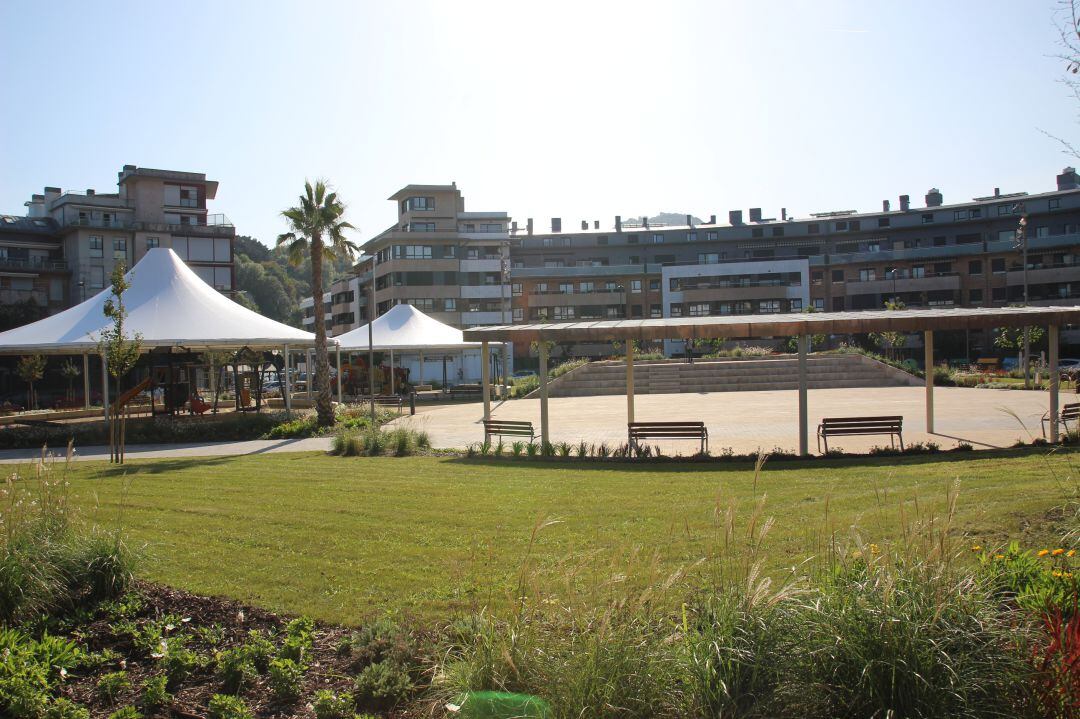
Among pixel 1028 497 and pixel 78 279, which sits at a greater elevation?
pixel 78 279

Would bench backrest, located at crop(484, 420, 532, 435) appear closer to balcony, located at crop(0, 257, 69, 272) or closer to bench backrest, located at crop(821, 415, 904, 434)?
bench backrest, located at crop(821, 415, 904, 434)

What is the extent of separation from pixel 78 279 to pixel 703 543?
62.8 m

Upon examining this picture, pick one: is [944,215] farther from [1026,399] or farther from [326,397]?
[326,397]

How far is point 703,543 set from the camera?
7.45 metres

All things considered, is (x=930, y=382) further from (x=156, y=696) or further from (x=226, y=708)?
(x=156, y=696)

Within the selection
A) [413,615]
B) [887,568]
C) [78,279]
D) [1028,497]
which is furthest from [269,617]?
[78,279]

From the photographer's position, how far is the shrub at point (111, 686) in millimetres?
4875

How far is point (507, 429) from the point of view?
17859 mm

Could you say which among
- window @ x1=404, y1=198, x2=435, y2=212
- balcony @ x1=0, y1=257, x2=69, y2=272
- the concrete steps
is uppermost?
window @ x1=404, y1=198, x2=435, y2=212

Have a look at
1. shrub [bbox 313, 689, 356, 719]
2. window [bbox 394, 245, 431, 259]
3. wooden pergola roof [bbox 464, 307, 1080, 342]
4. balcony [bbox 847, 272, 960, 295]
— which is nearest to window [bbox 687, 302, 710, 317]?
balcony [bbox 847, 272, 960, 295]

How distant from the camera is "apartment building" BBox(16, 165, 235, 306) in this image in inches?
2349

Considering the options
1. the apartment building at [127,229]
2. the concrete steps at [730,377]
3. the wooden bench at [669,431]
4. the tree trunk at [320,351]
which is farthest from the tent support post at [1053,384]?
the apartment building at [127,229]

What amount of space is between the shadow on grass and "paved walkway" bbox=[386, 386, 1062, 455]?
0.93 meters

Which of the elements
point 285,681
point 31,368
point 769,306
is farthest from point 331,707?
point 769,306
